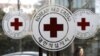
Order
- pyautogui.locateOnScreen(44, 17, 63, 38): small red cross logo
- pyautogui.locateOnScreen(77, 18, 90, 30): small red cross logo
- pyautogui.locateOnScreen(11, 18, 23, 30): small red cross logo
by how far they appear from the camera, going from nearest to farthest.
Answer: pyautogui.locateOnScreen(44, 17, 63, 38): small red cross logo < pyautogui.locateOnScreen(77, 18, 90, 30): small red cross logo < pyautogui.locateOnScreen(11, 18, 23, 30): small red cross logo

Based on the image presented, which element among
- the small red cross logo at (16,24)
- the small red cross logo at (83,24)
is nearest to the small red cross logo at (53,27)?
the small red cross logo at (83,24)

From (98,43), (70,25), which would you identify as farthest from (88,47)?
(70,25)

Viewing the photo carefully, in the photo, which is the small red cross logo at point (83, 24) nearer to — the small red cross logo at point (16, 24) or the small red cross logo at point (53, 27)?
the small red cross logo at point (16, 24)

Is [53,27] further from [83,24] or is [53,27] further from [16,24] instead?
[16,24]

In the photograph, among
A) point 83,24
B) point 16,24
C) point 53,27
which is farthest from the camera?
point 16,24

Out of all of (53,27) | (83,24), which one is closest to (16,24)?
(83,24)

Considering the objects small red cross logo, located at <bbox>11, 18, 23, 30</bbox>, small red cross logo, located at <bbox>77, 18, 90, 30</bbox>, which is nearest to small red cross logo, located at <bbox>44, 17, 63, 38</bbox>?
small red cross logo, located at <bbox>77, 18, 90, 30</bbox>

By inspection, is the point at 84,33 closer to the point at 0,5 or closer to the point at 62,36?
the point at 62,36

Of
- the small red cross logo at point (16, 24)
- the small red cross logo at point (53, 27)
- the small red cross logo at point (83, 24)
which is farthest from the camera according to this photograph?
the small red cross logo at point (16, 24)

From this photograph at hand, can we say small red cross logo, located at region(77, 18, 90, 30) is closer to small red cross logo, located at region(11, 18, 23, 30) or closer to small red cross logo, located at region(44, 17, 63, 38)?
small red cross logo, located at region(11, 18, 23, 30)

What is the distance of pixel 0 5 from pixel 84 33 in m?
5.18

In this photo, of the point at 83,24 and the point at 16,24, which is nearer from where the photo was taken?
the point at 83,24

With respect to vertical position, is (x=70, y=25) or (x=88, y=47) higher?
(x=70, y=25)

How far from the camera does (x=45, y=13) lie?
2.86m
